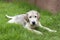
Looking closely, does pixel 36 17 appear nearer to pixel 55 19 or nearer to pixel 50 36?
pixel 50 36

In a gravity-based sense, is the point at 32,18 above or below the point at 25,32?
above

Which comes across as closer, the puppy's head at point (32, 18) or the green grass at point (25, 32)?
the green grass at point (25, 32)

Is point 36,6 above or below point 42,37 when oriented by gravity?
above

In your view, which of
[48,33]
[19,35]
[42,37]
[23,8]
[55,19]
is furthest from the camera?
[23,8]

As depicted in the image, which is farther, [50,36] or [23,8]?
[23,8]

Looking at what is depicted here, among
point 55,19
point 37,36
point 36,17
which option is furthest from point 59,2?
point 37,36

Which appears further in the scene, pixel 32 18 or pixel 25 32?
pixel 32 18

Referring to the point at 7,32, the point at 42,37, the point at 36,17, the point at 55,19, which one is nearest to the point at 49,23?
the point at 55,19

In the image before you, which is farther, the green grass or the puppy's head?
the puppy's head

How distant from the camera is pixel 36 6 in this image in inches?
364

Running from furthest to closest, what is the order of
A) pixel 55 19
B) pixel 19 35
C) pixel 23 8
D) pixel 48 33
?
1. pixel 23 8
2. pixel 55 19
3. pixel 48 33
4. pixel 19 35

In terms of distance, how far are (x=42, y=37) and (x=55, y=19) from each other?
6.24 feet

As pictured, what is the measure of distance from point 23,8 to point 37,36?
3555mm

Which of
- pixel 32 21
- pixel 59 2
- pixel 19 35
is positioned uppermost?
pixel 59 2
